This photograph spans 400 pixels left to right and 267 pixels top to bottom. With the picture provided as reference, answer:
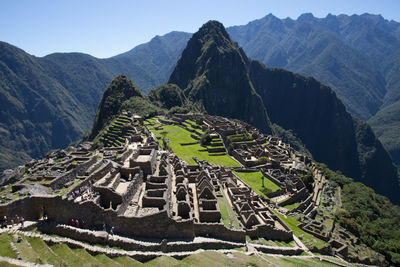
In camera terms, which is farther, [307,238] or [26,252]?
[307,238]

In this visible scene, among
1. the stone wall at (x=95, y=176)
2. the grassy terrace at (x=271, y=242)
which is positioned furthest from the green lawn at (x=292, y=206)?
the stone wall at (x=95, y=176)

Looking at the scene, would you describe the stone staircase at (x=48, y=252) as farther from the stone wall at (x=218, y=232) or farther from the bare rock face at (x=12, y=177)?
the bare rock face at (x=12, y=177)

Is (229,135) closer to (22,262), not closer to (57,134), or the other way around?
(22,262)

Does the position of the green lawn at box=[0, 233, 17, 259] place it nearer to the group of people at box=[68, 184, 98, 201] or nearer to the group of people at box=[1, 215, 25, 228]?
the group of people at box=[1, 215, 25, 228]

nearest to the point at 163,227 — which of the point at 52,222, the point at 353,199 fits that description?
the point at 52,222

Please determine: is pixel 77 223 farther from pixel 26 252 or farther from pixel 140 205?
pixel 140 205

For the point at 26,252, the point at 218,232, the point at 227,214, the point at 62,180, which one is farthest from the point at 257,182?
the point at 26,252

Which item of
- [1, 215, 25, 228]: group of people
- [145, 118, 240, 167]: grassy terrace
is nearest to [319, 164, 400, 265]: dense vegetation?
[145, 118, 240, 167]: grassy terrace
